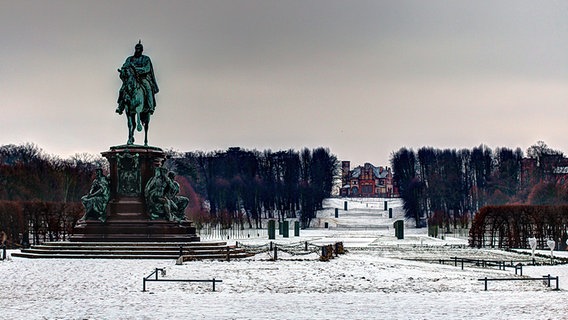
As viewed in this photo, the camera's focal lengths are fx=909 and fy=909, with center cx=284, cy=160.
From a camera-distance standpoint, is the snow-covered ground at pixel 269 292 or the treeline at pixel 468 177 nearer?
the snow-covered ground at pixel 269 292

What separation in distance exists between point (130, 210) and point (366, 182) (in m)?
144

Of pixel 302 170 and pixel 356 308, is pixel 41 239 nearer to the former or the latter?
pixel 356 308

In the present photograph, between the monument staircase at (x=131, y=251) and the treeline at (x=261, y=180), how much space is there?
60455 millimetres

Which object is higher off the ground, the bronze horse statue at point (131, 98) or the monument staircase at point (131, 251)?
the bronze horse statue at point (131, 98)

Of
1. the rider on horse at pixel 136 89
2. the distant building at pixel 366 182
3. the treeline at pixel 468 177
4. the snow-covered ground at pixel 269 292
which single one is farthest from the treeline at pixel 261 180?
the snow-covered ground at pixel 269 292

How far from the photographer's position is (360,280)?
895 inches

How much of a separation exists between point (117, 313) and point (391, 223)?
83.9 metres

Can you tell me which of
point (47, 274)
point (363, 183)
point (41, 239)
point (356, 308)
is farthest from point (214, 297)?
point (363, 183)

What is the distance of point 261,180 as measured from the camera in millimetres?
109000

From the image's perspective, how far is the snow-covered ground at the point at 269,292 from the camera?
53.9 feet

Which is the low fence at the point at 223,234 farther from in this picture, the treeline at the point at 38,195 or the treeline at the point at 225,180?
the treeline at the point at 38,195

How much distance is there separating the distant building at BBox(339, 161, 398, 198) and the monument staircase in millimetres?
130425

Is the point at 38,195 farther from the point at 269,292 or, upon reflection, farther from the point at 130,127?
the point at 269,292

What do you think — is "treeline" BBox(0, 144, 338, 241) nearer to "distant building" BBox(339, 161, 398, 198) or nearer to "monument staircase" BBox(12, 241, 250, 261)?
"monument staircase" BBox(12, 241, 250, 261)
